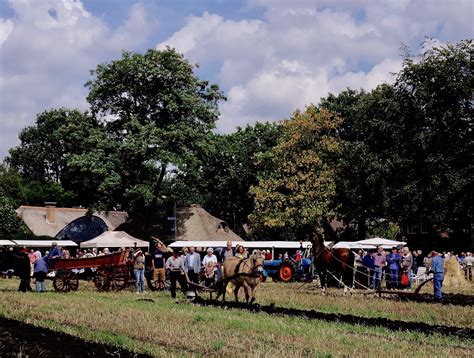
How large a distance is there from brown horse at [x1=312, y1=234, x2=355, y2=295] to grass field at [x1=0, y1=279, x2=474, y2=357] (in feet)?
15.0

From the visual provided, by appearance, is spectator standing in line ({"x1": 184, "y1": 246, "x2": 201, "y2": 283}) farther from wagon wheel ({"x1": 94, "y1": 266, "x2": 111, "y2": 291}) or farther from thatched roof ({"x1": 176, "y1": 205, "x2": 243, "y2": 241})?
thatched roof ({"x1": 176, "y1": 205, "x2": 243, "y2": 241})

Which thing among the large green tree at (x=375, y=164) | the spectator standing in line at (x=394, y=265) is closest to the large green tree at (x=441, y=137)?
the large green tree at (x=375, y=164)

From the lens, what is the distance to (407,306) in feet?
60.4

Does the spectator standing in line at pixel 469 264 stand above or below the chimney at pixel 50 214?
below

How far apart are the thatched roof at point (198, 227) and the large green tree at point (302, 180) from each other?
3438 millimetres

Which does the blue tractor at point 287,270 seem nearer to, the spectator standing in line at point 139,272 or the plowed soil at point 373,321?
the spectator standing in line at point 139,272

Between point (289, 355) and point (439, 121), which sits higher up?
point (439, 121)

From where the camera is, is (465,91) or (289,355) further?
(465,91)

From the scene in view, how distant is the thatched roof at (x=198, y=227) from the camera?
51719 millimetres

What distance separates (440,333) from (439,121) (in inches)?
1229

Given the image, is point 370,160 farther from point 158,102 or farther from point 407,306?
point 407,306

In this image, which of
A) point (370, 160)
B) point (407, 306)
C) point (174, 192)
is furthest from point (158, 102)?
point (407, 306)

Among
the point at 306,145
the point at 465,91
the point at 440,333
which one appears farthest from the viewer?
the point at 306,145

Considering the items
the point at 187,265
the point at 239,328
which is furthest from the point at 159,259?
the point at 239,328
